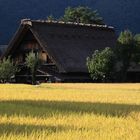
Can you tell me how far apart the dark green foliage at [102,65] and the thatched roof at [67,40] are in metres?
1.96

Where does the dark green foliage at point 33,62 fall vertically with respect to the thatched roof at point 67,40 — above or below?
below

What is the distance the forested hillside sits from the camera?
9494 cm

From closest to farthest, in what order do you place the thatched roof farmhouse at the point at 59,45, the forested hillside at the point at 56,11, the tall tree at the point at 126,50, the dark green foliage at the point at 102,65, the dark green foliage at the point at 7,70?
1. the dark green foliage at the point at 102,65
2. the tall tree at the point at 126,50
3. the thatched roof farmhouse at the point at 59,45
4. the dark green foliage at the point at 7,70
5. the forested hillside at the point at 56,11

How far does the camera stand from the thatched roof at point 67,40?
156 feet

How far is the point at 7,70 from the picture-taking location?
4931 centimetres

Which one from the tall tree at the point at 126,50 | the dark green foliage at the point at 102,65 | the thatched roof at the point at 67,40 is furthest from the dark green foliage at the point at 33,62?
the tall tree at the point at 126,50

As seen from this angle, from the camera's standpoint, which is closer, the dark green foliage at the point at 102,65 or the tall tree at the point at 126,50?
the dark green foliage at the point at 102,65

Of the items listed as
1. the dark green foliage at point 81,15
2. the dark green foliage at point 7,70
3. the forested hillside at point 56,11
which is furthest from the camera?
the forested hillside at point 56,11

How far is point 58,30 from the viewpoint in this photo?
52.5 metres

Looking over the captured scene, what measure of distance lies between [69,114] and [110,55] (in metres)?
33.8

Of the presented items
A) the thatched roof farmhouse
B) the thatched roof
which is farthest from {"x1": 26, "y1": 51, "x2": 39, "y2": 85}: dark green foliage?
the thatched roof

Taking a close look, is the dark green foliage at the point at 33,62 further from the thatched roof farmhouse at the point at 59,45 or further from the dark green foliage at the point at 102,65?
the dark green foliage at the point at 102,65

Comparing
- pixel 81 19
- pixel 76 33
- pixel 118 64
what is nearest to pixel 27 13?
pixel 81 19

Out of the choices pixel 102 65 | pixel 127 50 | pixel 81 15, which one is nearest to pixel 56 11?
pixel 81 15
